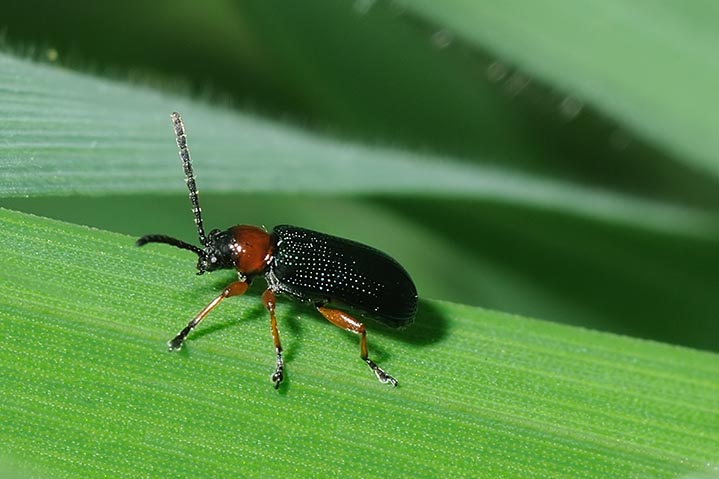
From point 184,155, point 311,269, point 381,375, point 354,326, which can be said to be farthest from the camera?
point 311,269

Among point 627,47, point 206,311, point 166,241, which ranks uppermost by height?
point 627,47

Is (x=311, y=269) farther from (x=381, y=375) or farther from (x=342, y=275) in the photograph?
(x=381, y=375)

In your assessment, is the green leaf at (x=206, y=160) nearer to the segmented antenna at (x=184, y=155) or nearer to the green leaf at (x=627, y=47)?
the segmented antenna at (x=184, y=155)

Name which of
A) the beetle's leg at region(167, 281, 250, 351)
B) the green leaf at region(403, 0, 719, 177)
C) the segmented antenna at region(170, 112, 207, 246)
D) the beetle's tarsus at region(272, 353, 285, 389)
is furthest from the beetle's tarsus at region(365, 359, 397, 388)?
the green leaf at region(403, 0, 719, 177)

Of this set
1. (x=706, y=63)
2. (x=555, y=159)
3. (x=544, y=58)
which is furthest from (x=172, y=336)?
(x=555, y=159)

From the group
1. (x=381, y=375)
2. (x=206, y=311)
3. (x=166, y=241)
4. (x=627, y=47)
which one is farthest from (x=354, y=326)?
(x=627, y=47)

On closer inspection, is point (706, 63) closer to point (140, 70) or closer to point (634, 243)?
point (634, 243)
